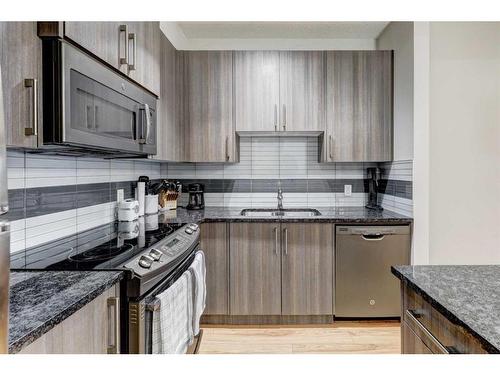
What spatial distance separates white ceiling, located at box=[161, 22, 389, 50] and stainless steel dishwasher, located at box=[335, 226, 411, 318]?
177cm

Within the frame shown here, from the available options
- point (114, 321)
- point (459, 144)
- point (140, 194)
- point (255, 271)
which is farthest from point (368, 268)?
point (114, 321)

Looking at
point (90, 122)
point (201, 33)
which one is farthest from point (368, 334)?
point (201, 33)

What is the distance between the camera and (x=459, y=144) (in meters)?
2.73

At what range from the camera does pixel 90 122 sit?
4.75 ft

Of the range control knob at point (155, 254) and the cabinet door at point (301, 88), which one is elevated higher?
the cabinet door at point (301, 88)

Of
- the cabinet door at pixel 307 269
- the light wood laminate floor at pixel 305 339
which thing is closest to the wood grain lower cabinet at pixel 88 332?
the light wood laminate floor at pixel 305 339

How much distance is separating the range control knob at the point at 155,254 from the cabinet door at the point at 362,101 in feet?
6.38

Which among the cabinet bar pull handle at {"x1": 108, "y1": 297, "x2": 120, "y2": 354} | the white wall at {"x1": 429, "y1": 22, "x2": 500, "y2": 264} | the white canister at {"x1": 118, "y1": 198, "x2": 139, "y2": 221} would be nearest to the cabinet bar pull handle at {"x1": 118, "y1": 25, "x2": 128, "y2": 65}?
the white canister at {"x1": 118, "y1": 198, "x2": 139, "y2": 221}

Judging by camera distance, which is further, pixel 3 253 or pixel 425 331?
pixel 425 331

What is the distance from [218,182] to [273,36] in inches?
57.2

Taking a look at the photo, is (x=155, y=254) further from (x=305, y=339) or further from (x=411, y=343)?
(x=305, y=339)

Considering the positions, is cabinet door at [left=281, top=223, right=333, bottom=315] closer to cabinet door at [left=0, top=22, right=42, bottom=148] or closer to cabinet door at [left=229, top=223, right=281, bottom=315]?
cabinet door at [left=229, top=223, right=281, bottom=315]

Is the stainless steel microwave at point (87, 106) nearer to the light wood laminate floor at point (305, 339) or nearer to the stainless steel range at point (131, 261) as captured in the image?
the stainless steel range at point (131, 261)

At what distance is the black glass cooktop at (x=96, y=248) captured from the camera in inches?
54.2
